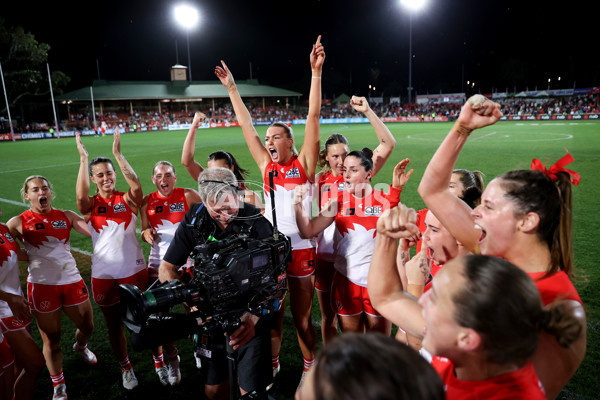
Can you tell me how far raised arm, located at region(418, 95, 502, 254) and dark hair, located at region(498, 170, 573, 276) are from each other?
0.28 meters

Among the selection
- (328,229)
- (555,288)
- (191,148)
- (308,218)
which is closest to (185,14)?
(191,148)

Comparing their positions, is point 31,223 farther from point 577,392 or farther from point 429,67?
point 429,67

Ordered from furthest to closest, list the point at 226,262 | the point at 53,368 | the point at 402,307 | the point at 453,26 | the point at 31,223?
the point at 453,26 → the point at 31,223 → the point at 53,368 → the point at 226,262 → the point at 402,307

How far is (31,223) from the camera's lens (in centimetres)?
381

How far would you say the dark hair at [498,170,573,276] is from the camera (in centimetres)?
172

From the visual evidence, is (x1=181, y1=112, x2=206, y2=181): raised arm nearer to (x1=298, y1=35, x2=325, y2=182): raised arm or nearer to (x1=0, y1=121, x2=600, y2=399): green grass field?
(x1=298, y1=35, x2=325, y2=182): raised arm

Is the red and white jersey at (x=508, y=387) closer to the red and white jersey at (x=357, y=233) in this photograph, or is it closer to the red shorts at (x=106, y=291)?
the red and white jersey at (x=357, y=233)

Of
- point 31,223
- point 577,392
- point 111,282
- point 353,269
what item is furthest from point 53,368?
point 577,392

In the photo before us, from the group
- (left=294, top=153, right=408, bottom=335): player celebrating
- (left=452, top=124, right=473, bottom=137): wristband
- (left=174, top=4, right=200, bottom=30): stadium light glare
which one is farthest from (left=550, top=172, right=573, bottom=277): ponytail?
(left=174, top=4, right=200, bottom=30): stadium light glare

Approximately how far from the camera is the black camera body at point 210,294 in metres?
2.09

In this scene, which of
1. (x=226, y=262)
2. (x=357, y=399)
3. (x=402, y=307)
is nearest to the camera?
(x=357, y=399)

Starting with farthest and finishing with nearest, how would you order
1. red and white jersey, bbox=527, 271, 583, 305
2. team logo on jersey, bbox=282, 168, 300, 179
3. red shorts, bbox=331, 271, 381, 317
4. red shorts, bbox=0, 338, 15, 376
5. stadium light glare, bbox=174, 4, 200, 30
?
stadium light glare, bbox=174, 4, 200, 30
team logo on jersey, bbox=282, 168, 300, 179
red shorts, bbox=331, 271, 381, 317
red shorts, bbox=0, 338, 15, 376
red and white jersey, bbox=527, 271, 583, 305

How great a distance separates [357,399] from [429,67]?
90.3 m

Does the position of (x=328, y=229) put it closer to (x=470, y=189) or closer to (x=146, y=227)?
(x=470, y=189)
